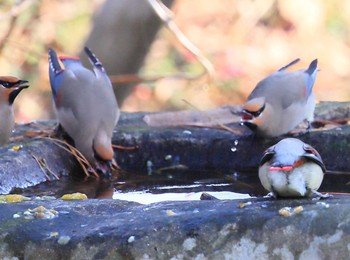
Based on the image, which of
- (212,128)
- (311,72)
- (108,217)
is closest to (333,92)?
(311,72)

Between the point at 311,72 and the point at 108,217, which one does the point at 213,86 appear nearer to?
the point at 311,72

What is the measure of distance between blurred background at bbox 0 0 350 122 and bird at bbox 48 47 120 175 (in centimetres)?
447

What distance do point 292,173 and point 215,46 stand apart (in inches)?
342

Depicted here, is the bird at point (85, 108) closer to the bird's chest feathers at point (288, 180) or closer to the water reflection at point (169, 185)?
the water reflection at point (169, 185)

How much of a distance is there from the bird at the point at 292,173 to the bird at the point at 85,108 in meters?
2.04

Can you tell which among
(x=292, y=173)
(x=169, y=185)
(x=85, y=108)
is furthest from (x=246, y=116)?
(x=292, y=173)

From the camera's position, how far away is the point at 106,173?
530cm

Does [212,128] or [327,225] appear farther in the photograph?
[212,128]

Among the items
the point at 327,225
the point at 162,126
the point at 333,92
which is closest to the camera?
the point at 327,225

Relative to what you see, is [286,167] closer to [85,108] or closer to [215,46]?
[85,108]

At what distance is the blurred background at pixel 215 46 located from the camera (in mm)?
10969

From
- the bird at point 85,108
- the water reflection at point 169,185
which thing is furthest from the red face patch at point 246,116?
the bird at point 85,108

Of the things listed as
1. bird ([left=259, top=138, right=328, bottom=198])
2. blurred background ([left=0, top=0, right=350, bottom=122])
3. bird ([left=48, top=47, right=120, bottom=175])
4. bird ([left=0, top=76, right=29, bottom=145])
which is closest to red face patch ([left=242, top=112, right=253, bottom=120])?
bird ([left=48, top=47, right=120, bottom=175])

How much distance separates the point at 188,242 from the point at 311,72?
364 centimetres
